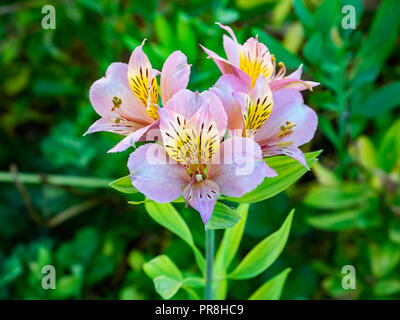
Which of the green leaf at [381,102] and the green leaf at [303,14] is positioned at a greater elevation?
the green leaf at [303,14]

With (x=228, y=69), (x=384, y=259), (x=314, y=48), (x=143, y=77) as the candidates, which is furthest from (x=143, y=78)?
(x=384, y=259)

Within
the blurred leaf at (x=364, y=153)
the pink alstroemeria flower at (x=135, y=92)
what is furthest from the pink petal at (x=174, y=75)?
the blurred leaf at (x=364, y=153)

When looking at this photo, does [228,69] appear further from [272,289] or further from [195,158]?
[272,289]

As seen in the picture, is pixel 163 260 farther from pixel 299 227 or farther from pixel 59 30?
pixel 59 30

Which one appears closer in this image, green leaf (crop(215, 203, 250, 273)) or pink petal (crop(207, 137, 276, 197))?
pink petal (crop(207, 137, 276, 197))

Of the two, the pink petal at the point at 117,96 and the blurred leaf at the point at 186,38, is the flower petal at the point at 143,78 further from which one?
the blurred leaf at the point at 186,38

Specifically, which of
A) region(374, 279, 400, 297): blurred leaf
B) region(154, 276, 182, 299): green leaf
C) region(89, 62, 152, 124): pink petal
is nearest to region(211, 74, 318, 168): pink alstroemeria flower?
region(89, 62, 152, 124): pink petal

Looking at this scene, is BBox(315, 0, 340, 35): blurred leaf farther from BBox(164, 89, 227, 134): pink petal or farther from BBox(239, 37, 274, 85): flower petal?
BBox(164, 89, 227, 134): pink petal
